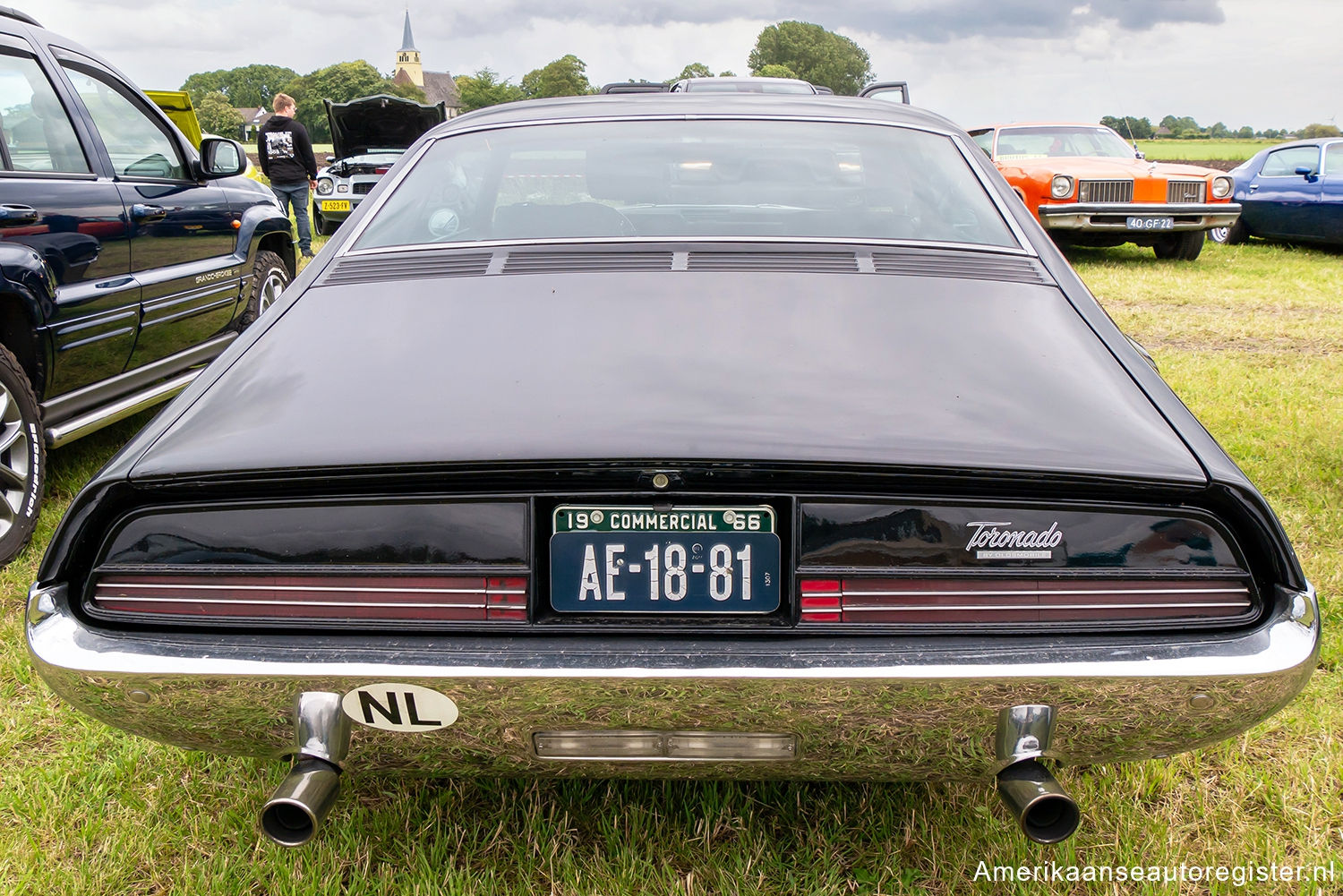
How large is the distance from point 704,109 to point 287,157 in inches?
326

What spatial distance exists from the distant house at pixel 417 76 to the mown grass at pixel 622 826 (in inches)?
4645

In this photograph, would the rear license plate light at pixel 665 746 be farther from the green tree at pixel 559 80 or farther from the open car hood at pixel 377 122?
the green tree at pixel 559 80

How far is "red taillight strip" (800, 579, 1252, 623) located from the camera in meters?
1.46

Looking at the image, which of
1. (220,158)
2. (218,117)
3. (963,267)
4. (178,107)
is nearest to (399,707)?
(963,267)

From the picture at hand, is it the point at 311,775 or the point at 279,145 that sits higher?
the point at 279,145

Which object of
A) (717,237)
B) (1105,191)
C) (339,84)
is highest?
(339,84)

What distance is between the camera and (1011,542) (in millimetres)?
1453

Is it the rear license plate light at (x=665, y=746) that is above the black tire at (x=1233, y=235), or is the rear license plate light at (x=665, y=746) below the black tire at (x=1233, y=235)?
above

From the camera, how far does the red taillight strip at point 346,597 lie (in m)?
1.48

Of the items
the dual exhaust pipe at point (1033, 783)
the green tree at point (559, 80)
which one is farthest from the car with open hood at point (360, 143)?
the green tree at point (559, 80)

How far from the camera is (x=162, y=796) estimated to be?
80.2 inches

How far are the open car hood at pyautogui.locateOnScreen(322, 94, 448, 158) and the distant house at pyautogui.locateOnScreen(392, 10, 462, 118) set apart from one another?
10473 cm

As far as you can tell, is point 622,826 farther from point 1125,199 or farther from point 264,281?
point 1125,199

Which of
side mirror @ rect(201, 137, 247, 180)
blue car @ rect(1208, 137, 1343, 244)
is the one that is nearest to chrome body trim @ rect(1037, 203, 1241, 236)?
blue car @ rect(1208, 137, 1343, 244)
